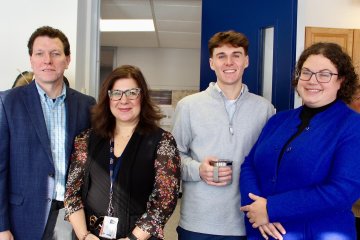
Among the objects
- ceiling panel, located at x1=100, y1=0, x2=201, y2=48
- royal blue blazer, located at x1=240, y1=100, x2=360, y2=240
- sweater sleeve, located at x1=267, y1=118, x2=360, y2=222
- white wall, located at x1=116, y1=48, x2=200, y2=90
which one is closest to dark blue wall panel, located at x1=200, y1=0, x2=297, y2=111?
royal blue blazer, located at x1=240, y1=100, x2=360, y2=240

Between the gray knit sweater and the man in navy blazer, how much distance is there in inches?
21.8

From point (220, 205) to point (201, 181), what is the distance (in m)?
0.14

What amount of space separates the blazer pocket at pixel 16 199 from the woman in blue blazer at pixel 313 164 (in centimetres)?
98

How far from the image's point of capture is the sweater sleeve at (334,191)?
4.25ft

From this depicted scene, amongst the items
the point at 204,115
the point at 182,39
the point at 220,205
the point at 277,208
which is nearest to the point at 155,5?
the point at 182,39

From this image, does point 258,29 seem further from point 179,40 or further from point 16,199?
Result: point 179,40

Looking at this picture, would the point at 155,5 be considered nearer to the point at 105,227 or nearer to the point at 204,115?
the point at 204,115

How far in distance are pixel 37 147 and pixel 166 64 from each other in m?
5.04

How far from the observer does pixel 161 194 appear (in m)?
1.54

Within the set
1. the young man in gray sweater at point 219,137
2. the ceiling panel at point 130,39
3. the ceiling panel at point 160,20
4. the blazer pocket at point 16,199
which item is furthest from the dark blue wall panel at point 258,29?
the ceiling panel at point 130,39

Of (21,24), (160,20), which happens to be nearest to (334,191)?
(21,24)

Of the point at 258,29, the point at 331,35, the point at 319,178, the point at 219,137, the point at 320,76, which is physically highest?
the point at 331,35

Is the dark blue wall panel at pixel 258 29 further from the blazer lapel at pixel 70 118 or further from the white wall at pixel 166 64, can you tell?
the white wall at pixel 166 64

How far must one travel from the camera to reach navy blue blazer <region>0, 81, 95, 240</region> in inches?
64.7
